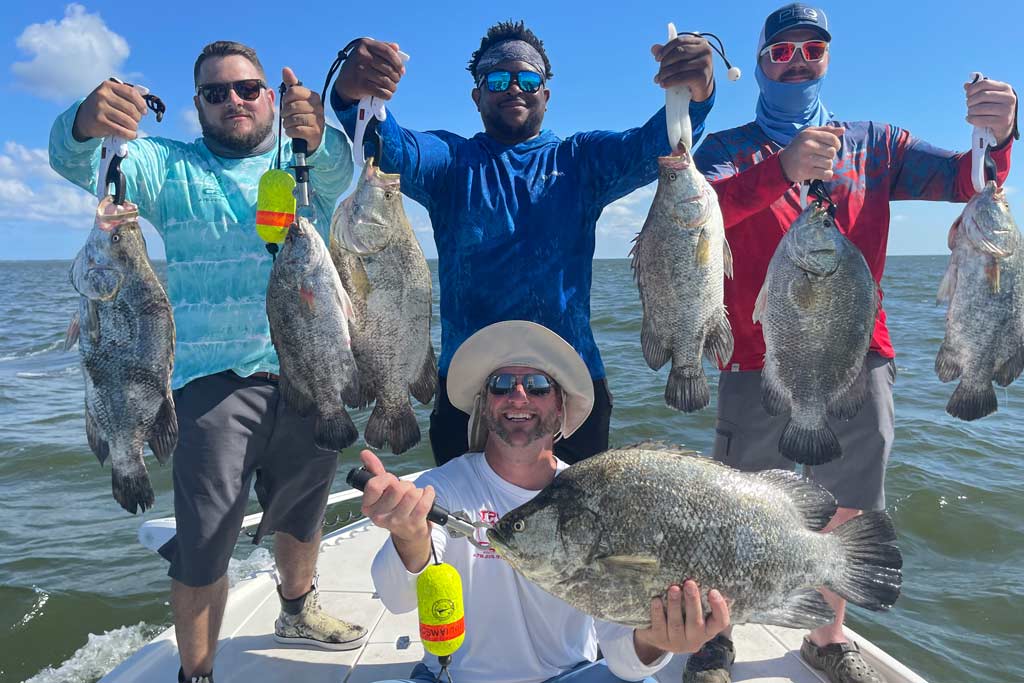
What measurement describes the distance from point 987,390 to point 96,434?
416 cm

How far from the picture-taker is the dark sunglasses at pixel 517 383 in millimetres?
2883

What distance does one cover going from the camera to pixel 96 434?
114 inches

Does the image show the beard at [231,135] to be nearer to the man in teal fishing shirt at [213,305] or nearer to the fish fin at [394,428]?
the man in teal fishing shirt at [213,305]

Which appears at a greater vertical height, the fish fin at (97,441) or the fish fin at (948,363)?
the fish fin at (948,363)

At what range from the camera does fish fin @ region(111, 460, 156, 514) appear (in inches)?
111

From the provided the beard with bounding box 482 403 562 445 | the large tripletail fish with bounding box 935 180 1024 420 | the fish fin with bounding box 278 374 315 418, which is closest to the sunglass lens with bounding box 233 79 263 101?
the fish fin with bounding box 278 374 315 418

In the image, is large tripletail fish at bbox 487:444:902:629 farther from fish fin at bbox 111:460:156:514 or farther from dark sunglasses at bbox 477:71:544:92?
dark sunglasses at bbox 477:71:544:92

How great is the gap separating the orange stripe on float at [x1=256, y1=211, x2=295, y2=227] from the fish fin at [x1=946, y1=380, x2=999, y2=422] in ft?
10.5

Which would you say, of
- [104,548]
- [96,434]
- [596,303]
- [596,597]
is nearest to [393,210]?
[96,434]

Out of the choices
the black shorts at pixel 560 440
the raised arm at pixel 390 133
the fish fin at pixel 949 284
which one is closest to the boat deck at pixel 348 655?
the black shorts at pixel 560 440

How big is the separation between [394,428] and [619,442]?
8.69 m

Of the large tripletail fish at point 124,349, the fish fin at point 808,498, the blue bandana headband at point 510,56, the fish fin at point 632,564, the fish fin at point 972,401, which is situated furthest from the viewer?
the blue bandana headband at point 510,56

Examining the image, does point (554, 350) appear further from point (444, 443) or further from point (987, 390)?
point (987, 390)

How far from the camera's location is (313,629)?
159 inches
